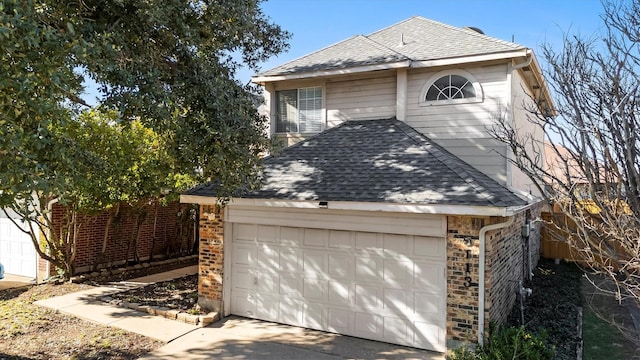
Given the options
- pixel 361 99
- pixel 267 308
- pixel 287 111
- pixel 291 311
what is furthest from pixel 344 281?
pixel 287 111

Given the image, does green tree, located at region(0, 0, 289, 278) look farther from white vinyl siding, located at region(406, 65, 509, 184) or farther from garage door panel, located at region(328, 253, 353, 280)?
white vinyl siding, located at region(406, 65, 509, 184)

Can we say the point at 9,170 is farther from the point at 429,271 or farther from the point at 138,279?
the point at 138,279

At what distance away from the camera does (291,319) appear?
7922mm

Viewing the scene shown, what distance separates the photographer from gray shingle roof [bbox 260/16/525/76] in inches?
366

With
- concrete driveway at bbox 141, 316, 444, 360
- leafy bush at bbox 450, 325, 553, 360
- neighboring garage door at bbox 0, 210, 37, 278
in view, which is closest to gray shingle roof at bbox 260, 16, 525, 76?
leafy bush at bbox 450, 325, 553, 360

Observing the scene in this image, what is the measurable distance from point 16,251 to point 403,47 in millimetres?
12012

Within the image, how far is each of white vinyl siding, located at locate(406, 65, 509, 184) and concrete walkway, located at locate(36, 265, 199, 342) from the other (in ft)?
21.3

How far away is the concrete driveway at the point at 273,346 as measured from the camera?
6562 millimetres

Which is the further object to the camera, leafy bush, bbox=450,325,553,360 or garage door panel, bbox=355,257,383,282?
garage door panel, bbox=355,257,383,282

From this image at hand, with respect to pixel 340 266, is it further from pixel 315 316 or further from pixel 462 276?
pixel 462 276

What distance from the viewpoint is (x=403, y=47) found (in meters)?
10.6

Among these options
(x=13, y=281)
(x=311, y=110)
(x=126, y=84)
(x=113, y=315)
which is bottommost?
(x=13, y=281)

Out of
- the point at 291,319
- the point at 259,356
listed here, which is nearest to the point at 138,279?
the point at 291,319

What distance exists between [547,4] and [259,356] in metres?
6.74
